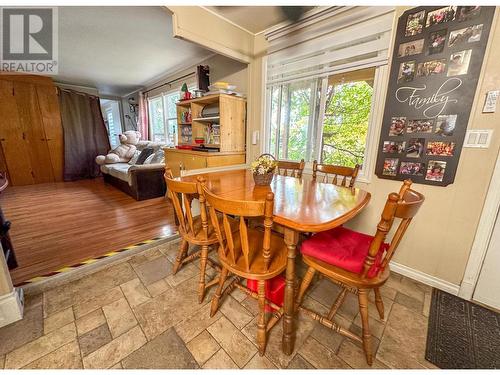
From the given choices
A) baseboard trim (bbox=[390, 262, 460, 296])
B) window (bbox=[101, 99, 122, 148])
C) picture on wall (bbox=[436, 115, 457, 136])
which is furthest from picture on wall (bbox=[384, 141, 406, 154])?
window (bbox=[101, 99, 122, 148])

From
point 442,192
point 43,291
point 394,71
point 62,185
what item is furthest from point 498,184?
point 62,185

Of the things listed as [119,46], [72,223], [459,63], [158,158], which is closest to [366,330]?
[459,63]

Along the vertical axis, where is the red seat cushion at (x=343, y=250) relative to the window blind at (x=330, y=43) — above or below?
below

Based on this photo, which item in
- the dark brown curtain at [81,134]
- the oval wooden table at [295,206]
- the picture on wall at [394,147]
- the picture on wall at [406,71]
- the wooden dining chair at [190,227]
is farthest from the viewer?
the dark brown curtain at [81,134]

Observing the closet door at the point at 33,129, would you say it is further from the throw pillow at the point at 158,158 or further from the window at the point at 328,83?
the window at the point at 328,83

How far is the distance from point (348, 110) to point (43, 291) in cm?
282

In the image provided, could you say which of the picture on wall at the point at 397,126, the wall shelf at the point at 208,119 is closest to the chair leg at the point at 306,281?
the picture on wall at the point at 397,126

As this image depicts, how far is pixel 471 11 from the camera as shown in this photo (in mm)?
1244

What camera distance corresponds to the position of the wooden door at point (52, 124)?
14.2ft

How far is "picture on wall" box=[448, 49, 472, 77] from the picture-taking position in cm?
128

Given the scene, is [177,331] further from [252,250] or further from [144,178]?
[144,178]

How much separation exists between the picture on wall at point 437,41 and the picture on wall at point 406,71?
0.35 feet

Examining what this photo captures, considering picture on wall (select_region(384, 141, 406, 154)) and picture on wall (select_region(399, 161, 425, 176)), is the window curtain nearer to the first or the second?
picture on wall (select_region(384, 141, 406, 154))

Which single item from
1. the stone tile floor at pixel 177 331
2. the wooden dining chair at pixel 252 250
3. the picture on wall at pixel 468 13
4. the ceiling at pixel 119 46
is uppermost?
the ceiling at pixel 119 46
